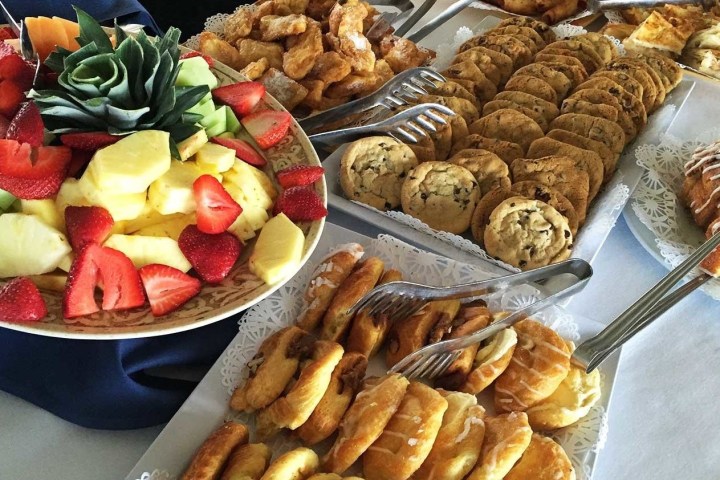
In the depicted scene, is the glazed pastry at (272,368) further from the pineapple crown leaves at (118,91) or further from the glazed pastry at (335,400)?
the pineapple crown leaves at (118,91)

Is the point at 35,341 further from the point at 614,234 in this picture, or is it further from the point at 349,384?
the point at 614,234

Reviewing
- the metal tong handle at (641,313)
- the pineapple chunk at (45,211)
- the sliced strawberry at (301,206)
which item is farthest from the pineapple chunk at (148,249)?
the metal tong handle at (641,313)

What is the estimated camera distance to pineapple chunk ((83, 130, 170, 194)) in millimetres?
989

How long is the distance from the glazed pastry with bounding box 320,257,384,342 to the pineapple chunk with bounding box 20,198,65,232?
472mm

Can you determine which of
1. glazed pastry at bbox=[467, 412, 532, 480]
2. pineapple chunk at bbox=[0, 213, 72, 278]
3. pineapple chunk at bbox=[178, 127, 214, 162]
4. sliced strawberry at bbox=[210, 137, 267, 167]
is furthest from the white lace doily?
pineapple chunk at bbox=[0, 213, 72, 278]

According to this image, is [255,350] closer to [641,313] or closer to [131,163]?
[131,163]

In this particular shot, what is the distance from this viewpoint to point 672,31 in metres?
2.12

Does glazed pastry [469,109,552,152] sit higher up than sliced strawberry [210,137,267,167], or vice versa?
glazed pastry [469,109,552,152]

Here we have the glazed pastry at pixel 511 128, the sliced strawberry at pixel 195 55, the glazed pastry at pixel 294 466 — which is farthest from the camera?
the glazed pastry at pixel 511 128

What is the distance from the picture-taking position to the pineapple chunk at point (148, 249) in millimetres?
1000

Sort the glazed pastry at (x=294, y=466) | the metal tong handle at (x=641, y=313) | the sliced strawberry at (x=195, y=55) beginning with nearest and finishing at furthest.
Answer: the glazed pastry at (x=294, y=466)
the metal tong handle at (x=641, y=313)
the sliced strawberry at (x=195, y=55)

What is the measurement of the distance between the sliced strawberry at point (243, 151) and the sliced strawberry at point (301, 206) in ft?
0.46

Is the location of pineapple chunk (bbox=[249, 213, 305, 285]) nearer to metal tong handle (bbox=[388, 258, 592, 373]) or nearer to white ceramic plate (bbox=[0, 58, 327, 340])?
white ceramic plate (bbox=[0, 58, 327, 340])

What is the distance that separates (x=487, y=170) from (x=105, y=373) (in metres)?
0.92
